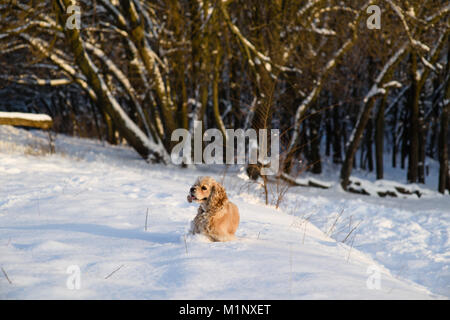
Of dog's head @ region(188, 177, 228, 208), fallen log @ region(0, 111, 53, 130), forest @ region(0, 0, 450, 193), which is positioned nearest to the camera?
dog's head @ region(188, 177, 228, 208)

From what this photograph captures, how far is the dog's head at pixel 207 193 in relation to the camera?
Result: 3.53 m

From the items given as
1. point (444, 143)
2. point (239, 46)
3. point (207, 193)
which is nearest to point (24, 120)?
point (207, 193)

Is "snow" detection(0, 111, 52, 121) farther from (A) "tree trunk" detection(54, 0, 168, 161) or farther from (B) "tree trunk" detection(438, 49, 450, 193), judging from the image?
(B) "tree trunk" detection(438, 49, 450, 193)

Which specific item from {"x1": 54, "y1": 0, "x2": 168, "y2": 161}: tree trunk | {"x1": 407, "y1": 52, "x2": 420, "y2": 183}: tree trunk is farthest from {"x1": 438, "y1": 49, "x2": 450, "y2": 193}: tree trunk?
{"x1": 54, "y1": 0, "x2": 168, "y2": 161}: tree trunk

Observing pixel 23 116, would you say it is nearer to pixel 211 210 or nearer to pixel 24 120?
pixel 24 120

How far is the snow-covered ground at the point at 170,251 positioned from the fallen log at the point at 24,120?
3.57 feet

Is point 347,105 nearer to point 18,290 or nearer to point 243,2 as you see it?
point 243,2

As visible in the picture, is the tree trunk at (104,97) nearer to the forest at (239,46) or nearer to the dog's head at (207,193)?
the forest at (239,46)

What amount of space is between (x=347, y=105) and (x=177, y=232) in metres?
21.2

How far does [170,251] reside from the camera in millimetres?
3332

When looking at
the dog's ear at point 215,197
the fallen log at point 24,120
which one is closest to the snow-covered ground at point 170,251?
the dog's ear at point 215,197

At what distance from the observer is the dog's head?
3529 millimetres

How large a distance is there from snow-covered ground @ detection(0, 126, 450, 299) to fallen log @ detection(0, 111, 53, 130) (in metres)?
1.09

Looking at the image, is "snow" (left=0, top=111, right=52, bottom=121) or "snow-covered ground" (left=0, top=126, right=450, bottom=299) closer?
"snow-covered ground" (left=0, top=126, right=450, bottom=299)
